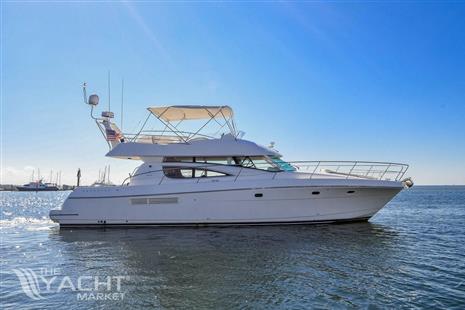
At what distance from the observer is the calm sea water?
5.66 m

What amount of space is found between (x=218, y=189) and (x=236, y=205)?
3.10ft

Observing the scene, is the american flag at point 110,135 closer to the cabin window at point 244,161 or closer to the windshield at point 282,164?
the cabin window at point 244,161

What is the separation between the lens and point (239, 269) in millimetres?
7355

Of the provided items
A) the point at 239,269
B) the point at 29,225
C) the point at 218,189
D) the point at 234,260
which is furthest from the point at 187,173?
the point at 29,225

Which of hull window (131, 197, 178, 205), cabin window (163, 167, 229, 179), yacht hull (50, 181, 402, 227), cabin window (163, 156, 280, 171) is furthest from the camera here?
cabin window (163, 156, 280, 171)

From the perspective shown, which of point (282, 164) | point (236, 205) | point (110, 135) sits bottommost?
point (236, 205)

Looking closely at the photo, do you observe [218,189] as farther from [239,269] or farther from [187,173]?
[239,269]

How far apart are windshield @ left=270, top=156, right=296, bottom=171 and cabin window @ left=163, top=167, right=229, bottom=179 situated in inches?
85.7

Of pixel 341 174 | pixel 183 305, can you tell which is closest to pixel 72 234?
pixel 183 305

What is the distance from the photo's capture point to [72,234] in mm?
12734

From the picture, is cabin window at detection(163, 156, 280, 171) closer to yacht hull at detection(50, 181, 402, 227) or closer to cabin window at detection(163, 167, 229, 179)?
cabin window at detection(163, 167, 229, 179)

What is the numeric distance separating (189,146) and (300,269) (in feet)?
26.2

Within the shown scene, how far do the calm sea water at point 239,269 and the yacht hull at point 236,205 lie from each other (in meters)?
1.04

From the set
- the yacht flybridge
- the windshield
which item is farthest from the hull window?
the windshield
